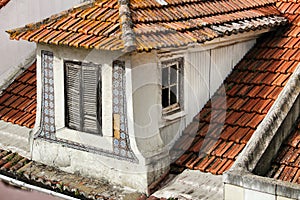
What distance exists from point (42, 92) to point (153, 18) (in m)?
2.48

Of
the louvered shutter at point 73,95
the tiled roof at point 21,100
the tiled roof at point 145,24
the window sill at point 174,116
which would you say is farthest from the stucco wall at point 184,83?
the tiled roof at point 21,100

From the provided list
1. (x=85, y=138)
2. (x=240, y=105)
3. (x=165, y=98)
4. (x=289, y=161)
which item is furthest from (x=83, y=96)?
(x=289, y=161)

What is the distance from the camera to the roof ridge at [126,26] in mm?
8648

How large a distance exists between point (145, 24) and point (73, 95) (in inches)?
70.6

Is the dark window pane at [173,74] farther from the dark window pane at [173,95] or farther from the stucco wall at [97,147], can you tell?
the stucco wall at [97,147]

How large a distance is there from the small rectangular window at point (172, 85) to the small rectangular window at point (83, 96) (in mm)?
1050

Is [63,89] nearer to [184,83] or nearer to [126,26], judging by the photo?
[126,26]

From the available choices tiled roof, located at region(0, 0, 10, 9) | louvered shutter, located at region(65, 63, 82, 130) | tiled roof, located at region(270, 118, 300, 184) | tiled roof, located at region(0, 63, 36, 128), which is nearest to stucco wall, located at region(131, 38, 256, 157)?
louvered shutter, located at region(65, 63, 82, 130)

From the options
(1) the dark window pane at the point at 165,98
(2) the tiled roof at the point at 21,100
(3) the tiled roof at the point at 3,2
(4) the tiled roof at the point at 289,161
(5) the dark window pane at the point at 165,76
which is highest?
(3) the tiled roof at the point at 3,2

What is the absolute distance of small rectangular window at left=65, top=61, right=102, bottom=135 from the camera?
9.75m

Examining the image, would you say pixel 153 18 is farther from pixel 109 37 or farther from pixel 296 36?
pixel 296 36

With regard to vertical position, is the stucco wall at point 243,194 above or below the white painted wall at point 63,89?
below

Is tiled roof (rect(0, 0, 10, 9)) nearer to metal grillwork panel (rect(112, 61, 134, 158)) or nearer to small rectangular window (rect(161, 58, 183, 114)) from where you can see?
metal grillwork panel (rect(112, 61, 134, 158))

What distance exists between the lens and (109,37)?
30.0 feet
